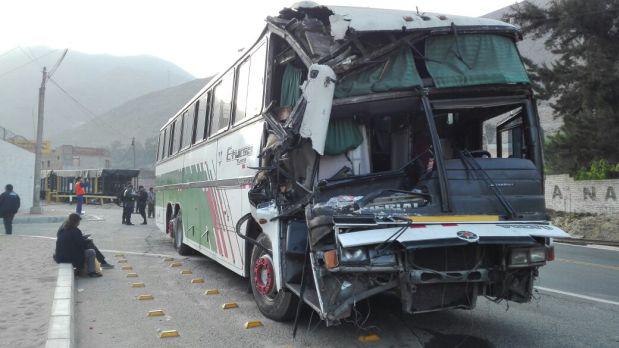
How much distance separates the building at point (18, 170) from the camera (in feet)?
85.6

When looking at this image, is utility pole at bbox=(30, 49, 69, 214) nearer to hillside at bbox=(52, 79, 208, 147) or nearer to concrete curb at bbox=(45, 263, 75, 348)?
concrete curb at bbox=(45, 263, 75, 348)

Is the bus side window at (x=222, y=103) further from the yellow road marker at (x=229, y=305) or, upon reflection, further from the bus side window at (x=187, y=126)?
the yellow road marker at (x=229, y=305)

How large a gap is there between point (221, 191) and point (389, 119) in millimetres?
3323

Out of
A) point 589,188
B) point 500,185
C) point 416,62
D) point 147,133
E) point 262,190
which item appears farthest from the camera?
point 147,133

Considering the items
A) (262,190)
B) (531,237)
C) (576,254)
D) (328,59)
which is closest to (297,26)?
(328,59)

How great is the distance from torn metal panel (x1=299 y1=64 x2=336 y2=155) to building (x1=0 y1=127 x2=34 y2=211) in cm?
2561

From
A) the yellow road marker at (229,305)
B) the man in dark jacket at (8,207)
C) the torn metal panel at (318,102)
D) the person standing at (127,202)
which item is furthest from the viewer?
the person standing at (127,202)

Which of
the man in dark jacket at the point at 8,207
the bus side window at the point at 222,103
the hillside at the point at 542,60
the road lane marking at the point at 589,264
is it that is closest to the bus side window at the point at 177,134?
the bus side window at the point at 222,103

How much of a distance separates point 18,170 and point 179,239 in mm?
19043

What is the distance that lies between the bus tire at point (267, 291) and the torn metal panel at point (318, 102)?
1.52 metres

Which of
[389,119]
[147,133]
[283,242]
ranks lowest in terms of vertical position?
[283,242]

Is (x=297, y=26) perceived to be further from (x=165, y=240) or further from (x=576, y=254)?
(x=165, y=240)

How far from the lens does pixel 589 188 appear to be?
2186 cm

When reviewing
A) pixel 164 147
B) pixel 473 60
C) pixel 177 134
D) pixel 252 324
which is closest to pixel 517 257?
pixel 473 60
